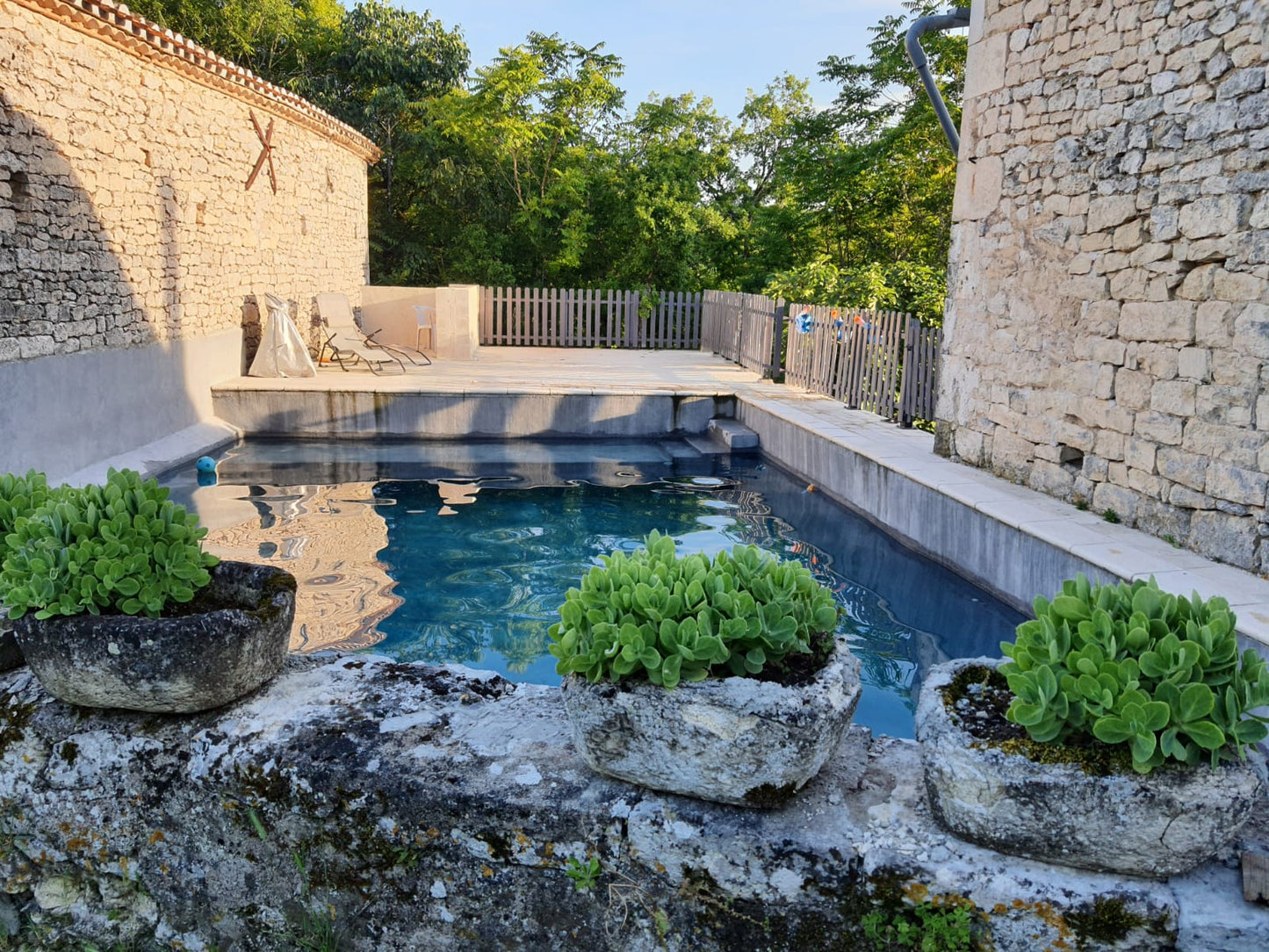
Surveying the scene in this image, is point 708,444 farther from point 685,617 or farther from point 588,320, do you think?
point 685,617

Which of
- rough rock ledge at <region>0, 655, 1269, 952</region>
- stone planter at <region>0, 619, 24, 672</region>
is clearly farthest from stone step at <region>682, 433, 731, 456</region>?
stone planter at <region>0, 619, 24, 672</region>

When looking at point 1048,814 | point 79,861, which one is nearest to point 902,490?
point 1048,814

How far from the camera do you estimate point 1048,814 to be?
5.53ft

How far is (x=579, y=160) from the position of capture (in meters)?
19.3

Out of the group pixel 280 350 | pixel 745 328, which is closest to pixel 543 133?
pixel 745 328

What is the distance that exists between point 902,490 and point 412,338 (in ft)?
33.4

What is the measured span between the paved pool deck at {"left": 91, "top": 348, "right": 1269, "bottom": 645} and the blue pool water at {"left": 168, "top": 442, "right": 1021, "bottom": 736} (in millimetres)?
245

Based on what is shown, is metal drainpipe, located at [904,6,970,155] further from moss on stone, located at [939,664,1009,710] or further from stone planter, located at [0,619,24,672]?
stone planter, located at [0,619,24,672]

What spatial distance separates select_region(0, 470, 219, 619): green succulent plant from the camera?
7.13 feet

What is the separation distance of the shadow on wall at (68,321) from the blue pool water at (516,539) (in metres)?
0.80

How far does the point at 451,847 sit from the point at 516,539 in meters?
4.59

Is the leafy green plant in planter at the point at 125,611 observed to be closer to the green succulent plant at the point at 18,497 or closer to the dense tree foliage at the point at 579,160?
the green succulent plant at the point at 18,497

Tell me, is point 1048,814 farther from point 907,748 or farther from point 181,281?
point 181,281

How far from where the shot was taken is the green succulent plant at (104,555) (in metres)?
2.17
